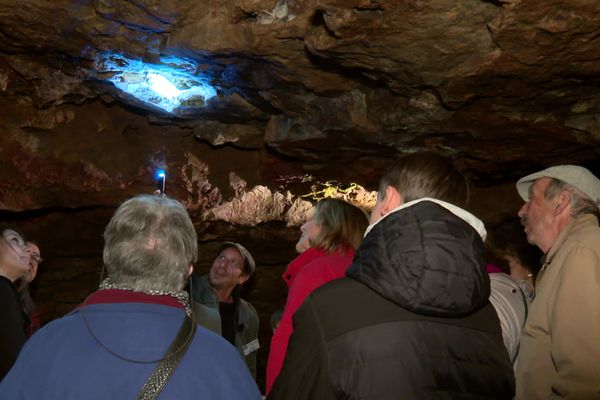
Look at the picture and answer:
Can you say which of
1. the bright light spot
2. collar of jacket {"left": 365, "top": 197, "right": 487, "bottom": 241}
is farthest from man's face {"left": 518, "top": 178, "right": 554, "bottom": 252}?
the bright light spot

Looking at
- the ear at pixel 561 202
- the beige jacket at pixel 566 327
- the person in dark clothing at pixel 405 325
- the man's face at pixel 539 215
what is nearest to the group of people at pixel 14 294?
the person in dark clothing at pixel 405 325

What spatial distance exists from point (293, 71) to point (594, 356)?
3004mm

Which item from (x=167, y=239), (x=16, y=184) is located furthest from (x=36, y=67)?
(x=167, y=239)

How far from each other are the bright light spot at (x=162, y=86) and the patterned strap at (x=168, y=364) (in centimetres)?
386

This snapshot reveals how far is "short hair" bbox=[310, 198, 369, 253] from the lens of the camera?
3074mm

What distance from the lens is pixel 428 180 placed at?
6.33ft

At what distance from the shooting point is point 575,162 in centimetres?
574

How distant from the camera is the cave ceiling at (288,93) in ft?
11.3

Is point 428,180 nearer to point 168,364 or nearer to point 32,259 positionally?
point 168,364

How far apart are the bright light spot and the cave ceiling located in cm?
19

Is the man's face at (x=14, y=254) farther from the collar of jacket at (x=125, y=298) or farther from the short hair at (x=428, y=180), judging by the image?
the short hair at (x=428, y=180)

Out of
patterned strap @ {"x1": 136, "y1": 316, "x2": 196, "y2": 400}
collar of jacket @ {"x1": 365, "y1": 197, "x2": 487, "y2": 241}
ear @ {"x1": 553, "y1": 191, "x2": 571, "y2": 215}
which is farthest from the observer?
ear @ {"x1": 553, "y1": 191, "x2": 571, "y2": 215}

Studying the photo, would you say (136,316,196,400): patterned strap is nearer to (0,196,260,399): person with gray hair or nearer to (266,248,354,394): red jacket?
(0,196,260,399): person with gray hair

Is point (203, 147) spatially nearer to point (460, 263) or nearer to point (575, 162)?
point (575, 162)
